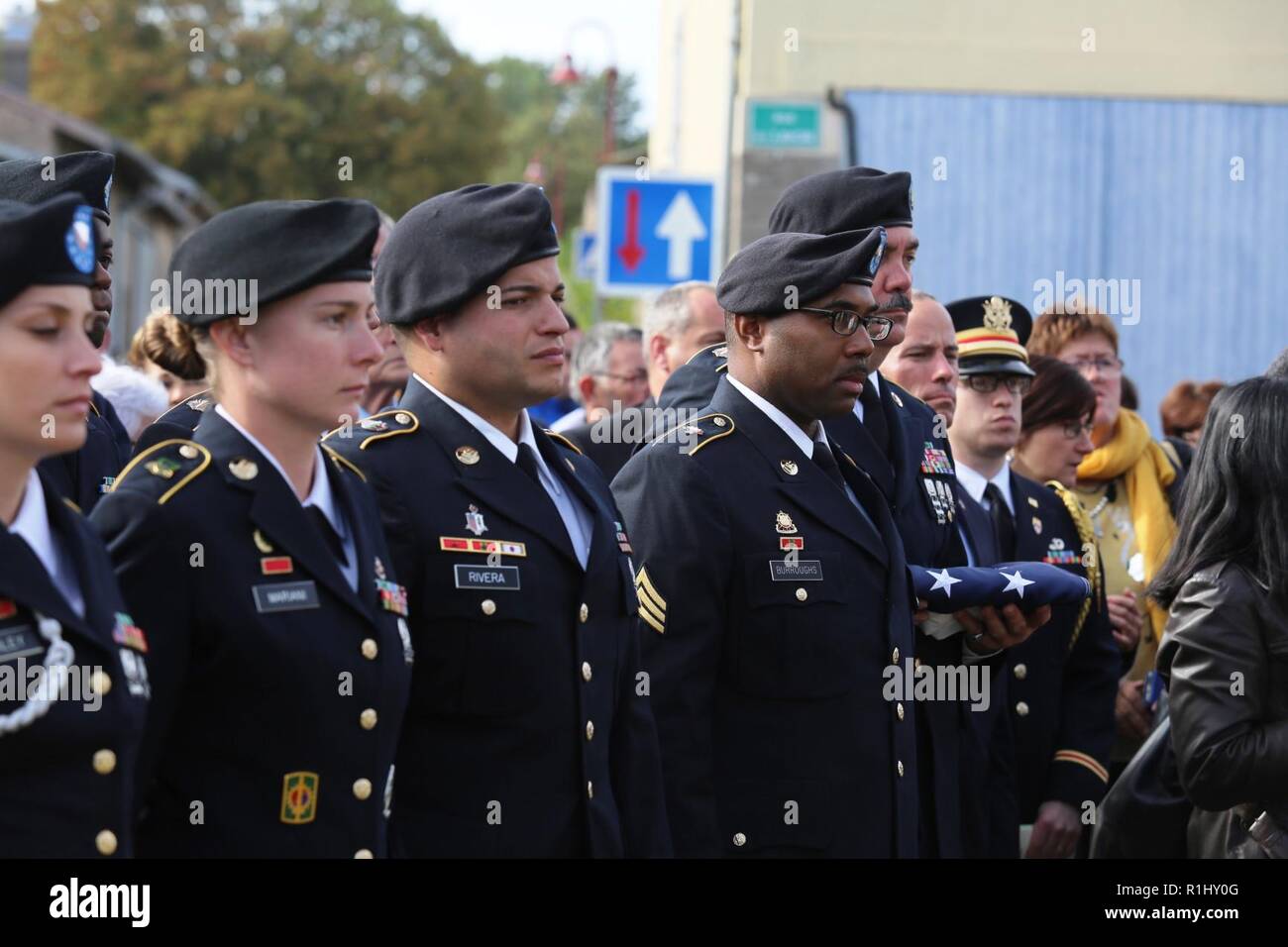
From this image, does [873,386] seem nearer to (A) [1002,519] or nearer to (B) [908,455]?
(B) [908,455]

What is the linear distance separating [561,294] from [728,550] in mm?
725

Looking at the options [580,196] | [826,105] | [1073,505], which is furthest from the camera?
[580,196]

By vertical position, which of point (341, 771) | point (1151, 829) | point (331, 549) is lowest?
point (1151, 829)

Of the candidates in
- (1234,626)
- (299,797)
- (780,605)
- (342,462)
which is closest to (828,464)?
(780,605)

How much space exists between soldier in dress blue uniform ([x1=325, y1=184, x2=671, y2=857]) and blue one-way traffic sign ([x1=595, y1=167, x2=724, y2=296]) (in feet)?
22.4

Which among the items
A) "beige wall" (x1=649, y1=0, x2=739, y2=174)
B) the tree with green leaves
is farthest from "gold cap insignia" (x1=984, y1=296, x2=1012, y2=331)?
the tree with green leaves

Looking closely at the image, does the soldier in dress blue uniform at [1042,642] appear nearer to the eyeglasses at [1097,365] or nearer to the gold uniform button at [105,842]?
the eyeglasses at [1097,365]

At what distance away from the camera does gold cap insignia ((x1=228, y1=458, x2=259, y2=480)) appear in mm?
3350

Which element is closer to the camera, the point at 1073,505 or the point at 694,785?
the point at 694,785

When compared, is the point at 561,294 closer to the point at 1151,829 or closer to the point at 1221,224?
the point at 1151,829

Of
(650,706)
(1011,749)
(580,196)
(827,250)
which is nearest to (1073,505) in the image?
(1011,749)

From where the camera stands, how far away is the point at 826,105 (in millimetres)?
13703

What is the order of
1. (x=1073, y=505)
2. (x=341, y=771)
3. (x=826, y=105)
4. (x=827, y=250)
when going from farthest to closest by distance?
1. (x=826, y=105)
2. (x=1073, y=505)
3. (x=827, y=250)
4. (x=341, y=771)

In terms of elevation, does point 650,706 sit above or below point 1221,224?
below
